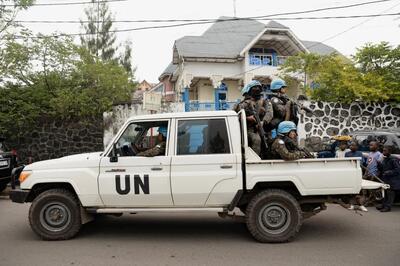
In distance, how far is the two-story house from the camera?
987 inches

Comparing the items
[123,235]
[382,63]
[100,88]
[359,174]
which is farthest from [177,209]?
[382,63]

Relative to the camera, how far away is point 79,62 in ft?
55.2

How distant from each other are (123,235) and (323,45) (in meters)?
28.7

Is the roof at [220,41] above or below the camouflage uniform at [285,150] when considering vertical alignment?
above

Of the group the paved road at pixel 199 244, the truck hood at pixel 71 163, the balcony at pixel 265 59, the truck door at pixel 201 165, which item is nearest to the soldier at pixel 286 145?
the truck door at pixel 201 165

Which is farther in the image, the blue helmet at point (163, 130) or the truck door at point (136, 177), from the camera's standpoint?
the blue helmet at point (163, 130)

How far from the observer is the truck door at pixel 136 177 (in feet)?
19.9

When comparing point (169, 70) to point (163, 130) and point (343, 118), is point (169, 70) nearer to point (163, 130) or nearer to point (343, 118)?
point (343, 118)

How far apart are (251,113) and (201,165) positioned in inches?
51.6

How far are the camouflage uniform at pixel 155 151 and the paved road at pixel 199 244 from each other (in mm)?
1336

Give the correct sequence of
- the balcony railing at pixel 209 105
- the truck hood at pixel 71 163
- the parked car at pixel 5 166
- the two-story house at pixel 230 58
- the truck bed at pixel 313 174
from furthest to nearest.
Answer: the two-story house at pixel 230 58 → the balcony railing at pixel 209 105 → the parked car at pixel 5 166 → the truck hood at pixel 71 163 → the truck bed at pixel 313 174

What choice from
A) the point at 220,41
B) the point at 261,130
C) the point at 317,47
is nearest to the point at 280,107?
the point at 261,130

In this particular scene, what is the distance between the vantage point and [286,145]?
631 centimetres

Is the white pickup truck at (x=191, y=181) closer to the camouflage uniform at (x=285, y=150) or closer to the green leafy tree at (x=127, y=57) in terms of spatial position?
the camouflage uniform at (x=285, y=150)
